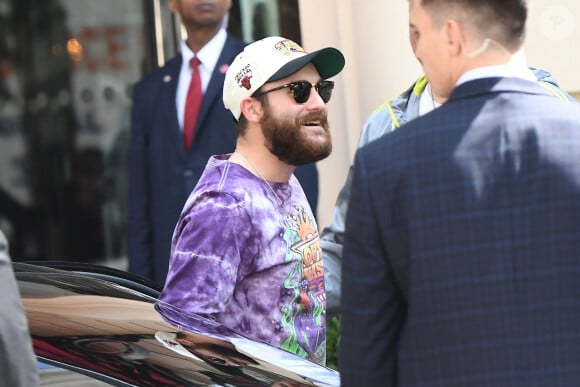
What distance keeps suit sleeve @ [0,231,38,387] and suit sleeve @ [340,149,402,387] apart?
0.61 m

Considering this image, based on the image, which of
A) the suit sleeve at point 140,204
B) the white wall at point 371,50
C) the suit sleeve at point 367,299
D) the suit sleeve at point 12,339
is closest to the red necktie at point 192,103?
the suit sleeve at point 140,204

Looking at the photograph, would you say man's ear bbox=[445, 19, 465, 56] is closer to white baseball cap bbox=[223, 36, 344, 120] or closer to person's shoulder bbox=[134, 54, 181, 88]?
white baseball cap bbox=[223, 36, 344, 120]

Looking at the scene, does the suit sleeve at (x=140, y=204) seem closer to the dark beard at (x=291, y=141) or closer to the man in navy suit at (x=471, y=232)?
the dark beard at (x=291, y=141)

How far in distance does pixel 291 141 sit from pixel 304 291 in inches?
17.5

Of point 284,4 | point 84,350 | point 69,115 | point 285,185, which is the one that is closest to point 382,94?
point 284,4

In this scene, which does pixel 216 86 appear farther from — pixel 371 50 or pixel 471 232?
pixel 471 232

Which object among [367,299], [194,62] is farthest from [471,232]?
[194,62]

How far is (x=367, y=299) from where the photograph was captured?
2.71 m

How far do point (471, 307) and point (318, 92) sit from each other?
171 cm

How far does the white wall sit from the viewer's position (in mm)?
7215

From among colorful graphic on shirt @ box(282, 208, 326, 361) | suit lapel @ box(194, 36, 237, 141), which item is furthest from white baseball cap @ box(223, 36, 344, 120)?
suit lapel @ box(194, 36, 237, 141)

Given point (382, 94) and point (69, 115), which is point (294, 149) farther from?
point (69, 115)

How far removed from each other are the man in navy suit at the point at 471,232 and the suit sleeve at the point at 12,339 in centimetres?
62

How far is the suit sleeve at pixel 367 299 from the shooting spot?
2711mm
